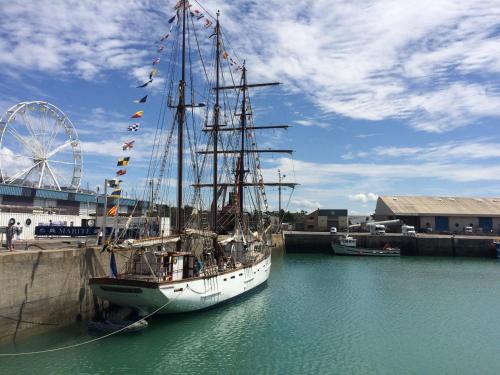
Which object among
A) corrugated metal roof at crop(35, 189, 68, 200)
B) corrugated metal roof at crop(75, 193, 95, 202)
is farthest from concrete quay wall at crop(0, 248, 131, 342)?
corrugated metal roof at crop(75, 193, 95, 202)

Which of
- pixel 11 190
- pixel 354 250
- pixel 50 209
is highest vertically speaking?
pixel 11 190

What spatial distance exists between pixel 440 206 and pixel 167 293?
8436 cm

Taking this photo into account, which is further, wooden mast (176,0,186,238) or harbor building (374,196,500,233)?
harbor building (374,196,500,233)

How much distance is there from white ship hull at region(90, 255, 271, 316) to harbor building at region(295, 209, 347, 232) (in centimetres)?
6707

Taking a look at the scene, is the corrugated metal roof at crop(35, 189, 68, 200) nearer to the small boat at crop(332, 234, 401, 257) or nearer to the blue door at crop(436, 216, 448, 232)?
the small boat at crop(332, 234, 401, 257)

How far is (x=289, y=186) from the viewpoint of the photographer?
202 ft

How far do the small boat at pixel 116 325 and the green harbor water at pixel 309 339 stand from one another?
1.64ft

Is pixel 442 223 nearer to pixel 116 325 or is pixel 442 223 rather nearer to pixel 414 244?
pixel 414 244

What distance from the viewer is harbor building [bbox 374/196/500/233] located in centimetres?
8812

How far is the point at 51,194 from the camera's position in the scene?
63.4 m

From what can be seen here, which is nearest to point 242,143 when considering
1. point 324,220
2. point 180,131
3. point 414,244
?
point 180,131

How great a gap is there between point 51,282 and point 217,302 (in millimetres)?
11099

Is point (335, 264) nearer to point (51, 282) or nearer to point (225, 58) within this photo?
point (225, 58)

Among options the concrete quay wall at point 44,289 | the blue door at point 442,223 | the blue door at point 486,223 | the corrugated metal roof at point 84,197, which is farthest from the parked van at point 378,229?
the concrete quay wall at point 44,289
